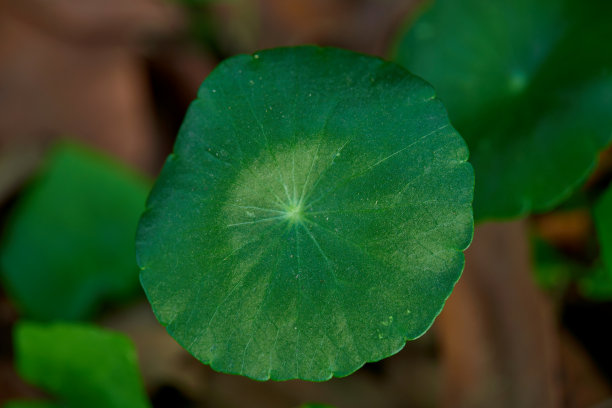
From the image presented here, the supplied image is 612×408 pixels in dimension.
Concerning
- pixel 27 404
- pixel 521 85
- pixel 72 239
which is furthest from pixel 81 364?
pixel 521 85

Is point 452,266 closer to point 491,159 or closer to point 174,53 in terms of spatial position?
point 491,159

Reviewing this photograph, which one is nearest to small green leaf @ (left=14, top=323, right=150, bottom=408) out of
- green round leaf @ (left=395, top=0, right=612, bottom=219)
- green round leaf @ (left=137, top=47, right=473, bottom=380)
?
green round leaf @ (left=137, top=47, right=473, bottom=380)

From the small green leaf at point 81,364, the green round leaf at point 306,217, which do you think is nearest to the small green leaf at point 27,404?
the small green leaf at point 81,364

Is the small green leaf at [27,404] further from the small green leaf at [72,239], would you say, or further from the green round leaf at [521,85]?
the green round leaf at [521,85]

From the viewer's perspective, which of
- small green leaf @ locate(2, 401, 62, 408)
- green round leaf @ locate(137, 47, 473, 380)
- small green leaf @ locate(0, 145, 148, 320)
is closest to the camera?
green round leaf @ locate(137, 47, 473, 380)

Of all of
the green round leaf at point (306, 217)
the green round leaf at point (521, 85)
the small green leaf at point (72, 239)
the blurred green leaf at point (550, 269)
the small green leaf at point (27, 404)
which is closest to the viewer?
the green round leaf at point (306, 217)

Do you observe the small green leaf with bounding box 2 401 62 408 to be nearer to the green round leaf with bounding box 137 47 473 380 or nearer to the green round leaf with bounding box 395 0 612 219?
the green round leaf with bounding box 137 47 473 380

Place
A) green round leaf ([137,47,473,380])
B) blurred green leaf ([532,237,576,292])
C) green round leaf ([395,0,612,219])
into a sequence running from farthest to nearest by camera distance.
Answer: blurred green leaf ([532,237,576,292]) < green round leaf ([395,0,612,219]) < green round leaf ([137,47,473,380])
